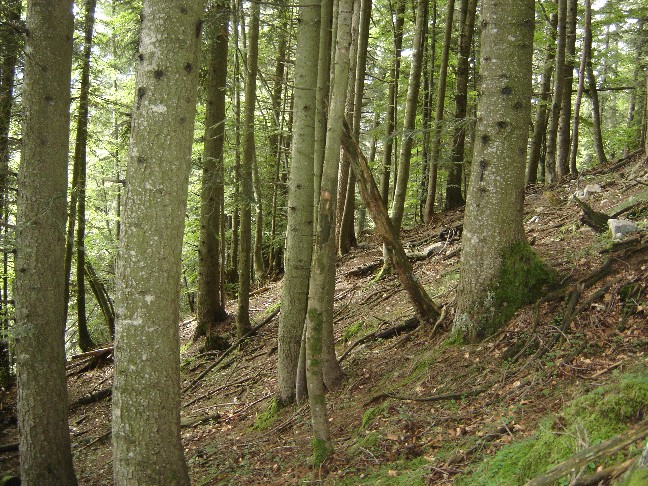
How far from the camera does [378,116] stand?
21.6 meters

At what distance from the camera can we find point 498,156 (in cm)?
546

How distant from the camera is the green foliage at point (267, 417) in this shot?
257 inches

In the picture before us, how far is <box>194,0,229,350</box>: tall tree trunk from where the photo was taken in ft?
35.8

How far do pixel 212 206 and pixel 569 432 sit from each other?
355 inches

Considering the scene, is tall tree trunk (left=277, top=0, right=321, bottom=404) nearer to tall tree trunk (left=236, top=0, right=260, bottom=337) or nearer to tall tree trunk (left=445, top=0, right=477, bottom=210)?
tall tree trunk (left=236, top=0, right=260, bottom=337)

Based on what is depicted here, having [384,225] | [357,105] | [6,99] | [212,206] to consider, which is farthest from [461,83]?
[6,99]

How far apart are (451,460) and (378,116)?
62.5 ft

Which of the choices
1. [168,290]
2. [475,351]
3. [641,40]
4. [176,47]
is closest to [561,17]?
[641,40]

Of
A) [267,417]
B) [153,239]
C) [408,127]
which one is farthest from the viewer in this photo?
[408,127]

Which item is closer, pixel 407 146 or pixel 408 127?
pixel 408 127

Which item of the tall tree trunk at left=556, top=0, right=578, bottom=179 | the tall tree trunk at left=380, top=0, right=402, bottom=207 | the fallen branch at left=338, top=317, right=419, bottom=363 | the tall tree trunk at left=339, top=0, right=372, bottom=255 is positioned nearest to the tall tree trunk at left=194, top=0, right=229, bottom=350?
the tall tree trunk at left=339, top=0, right=372, bottom=255

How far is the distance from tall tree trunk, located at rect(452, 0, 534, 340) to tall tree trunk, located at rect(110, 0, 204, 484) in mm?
3062

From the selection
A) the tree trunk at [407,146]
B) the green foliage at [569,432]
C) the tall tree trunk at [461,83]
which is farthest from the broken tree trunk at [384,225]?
the tall tree trunk at [461,83]

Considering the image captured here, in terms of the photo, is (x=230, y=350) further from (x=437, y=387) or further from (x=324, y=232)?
(x=324, y=232)
